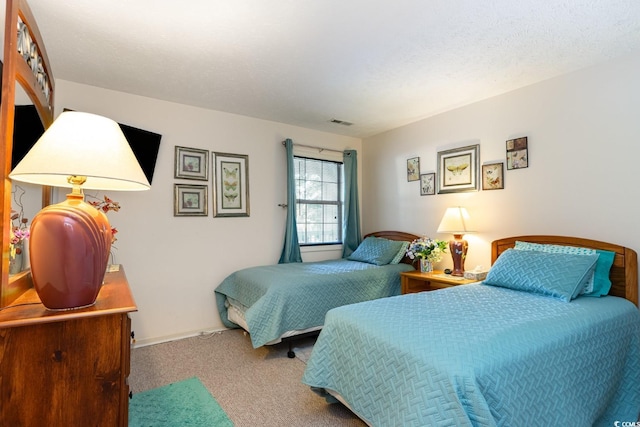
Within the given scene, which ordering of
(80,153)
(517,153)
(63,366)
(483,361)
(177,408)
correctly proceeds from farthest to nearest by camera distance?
(517,153) → (177,408) → (483,361) → (80,153) → (63,366)

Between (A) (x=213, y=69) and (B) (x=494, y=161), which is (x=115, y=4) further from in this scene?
(B) (x=494, y=161)

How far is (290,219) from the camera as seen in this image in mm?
3928

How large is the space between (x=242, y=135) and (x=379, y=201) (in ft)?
6.62

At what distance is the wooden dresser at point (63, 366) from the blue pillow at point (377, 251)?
2.91 m

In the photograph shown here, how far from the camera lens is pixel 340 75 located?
271 centimetres

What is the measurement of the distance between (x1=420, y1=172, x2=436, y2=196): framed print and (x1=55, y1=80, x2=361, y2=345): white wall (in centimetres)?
168

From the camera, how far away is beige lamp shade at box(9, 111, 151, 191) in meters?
1.14

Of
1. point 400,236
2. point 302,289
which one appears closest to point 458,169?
point 400,236

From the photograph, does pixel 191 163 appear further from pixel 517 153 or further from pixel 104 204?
pixel 517 153

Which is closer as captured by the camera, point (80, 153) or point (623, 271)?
point (80, 153)

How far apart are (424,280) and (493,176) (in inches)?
49.1

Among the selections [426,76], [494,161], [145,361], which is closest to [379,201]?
[494,161]

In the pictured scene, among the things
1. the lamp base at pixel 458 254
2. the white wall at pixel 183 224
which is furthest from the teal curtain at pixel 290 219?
the lamp base at pixel 458 254

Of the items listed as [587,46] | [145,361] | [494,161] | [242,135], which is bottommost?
[145,361]
